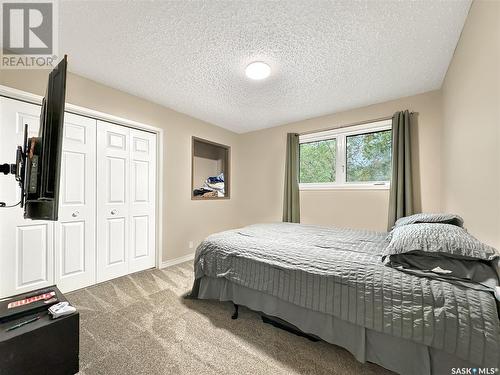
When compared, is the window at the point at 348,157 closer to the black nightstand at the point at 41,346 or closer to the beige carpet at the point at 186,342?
the beige carpet at the point at 186,342

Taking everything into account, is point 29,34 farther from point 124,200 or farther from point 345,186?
point 345,186

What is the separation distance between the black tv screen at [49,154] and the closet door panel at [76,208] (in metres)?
1.47

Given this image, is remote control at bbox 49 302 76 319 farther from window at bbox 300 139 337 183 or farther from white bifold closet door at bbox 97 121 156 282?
window at bbox 300 139 337 183

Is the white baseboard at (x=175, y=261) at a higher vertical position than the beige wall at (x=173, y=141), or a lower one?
lower

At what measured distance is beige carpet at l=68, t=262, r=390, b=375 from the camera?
1.38 meters

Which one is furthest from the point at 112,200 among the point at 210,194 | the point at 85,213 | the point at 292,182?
the point at 292,182

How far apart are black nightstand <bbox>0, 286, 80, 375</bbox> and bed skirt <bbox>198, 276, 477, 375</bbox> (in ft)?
3.95

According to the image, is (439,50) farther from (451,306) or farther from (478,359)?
(478,359)

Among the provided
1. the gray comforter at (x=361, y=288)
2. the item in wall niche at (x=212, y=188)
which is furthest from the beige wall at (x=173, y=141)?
the gray comforter at (x=361, y=288)

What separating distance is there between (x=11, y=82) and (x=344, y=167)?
4037 mm

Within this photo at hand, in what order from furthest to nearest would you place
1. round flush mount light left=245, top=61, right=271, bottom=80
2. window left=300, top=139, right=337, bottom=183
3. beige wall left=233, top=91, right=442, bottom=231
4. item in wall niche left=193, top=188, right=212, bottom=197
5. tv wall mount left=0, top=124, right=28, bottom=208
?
item in wall niche left=193, top=188, right=212, bottom=197 < window left=300, top=139, right=337, bottom=183 < beige wall left=233, top=91, right=442, bottom=231 < round flush mount light left=245, top=61, right=271, bottom=80 < tv wall mount left=0, top=124, right=28, bottom=208

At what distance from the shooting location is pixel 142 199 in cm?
302

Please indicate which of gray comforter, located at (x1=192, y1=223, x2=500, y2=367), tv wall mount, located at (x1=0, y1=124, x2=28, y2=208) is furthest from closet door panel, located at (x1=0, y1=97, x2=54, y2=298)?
gray comforter, located at (x1=192, y1=223, x2=500, y2=367)

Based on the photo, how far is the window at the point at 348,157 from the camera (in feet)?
10.2
